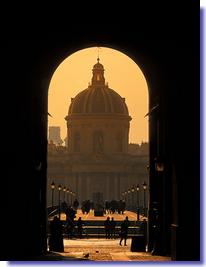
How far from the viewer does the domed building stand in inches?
6560

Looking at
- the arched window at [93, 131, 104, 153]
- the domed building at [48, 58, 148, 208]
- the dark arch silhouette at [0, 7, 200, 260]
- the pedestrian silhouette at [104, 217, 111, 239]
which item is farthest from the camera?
the arched window at [93, 131, 104, 153]

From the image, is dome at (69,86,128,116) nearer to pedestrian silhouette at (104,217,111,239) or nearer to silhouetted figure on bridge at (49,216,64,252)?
pedestrian silhouette at (104,217,111,239)

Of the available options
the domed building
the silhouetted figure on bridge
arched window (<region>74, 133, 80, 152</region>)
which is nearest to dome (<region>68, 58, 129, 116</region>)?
the domed building

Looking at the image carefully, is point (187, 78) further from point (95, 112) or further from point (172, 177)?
point (95, 112)

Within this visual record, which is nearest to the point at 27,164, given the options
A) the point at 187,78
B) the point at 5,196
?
the point at 5,196

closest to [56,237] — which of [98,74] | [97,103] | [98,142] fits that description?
[97,103]

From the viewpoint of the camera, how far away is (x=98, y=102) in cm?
17662

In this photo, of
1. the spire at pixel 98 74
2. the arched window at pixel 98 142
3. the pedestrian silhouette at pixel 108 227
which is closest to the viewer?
the pedestrian silhouette at pixel 108 227

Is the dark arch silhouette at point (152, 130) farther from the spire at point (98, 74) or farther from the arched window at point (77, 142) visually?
the spire at point (98, 74)

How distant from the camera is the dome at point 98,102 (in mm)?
176000

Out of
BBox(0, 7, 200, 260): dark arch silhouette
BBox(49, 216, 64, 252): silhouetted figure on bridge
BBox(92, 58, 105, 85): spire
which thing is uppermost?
BBox(92, 58, 105, 85): spire

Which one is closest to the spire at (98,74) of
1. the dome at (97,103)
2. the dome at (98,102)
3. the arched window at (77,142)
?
the dome at (98,102)

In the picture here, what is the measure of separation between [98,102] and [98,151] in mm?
9783

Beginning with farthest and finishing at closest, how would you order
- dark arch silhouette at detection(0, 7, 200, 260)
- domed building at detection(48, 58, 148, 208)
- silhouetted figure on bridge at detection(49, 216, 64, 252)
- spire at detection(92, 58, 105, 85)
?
spire at detection(92, 58, 105, 85) < domed building at detection(48, 58, 148, 208) < silhouetted figure on bridge at detection(49, 216, 64, 252) < dark arch silhouette at detection(0, 7, 200, 260)
